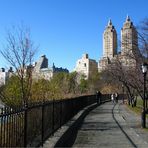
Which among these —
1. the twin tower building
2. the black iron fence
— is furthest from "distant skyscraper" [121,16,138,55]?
the black iron fence

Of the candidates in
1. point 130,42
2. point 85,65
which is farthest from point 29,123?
point 85,65

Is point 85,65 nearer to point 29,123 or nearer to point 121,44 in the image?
point 121,44

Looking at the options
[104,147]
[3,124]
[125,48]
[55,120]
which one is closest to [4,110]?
[3,124]

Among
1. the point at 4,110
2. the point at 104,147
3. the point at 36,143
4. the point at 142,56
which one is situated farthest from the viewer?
the point at 142,56

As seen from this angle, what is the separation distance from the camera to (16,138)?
891cm

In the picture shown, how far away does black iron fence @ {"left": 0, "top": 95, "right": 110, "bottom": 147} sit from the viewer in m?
7.93

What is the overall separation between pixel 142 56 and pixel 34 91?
9691 millimetres

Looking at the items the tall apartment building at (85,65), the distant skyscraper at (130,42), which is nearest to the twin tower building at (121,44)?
the distant skyscraper at (130,42)

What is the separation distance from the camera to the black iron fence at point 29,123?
26.0 feet

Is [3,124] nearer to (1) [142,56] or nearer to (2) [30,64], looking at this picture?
(2) [30,64]

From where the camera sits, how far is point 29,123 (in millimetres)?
10625

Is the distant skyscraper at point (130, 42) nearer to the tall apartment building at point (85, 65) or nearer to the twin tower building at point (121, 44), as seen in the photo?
the twin tower building at point (121, 44)

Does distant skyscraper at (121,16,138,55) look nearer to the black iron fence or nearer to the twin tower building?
the twin tower building

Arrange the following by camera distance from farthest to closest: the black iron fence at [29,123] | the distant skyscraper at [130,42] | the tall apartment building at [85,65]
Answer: the tall apartment building at [85,65] < the distant skyscraper at [130,42] < the black iron fence at [29,123]
